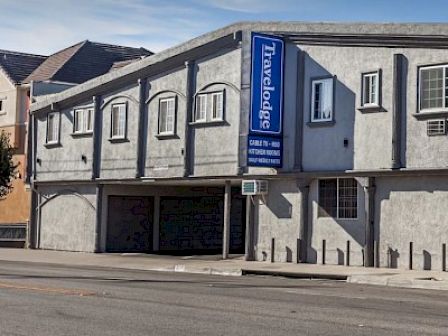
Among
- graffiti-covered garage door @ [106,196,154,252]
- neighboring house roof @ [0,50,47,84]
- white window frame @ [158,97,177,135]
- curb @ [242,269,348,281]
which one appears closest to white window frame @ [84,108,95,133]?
graffiti-covered garage door @ [106,196,154,252]

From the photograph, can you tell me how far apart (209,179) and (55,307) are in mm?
17239

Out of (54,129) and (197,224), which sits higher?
(54,129)

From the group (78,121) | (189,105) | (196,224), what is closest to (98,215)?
(78,121)

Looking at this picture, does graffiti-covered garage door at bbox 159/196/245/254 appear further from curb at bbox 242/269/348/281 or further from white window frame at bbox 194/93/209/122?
curb at bbox 242/269/348/281

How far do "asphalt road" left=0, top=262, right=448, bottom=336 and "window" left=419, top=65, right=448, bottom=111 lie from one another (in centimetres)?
663

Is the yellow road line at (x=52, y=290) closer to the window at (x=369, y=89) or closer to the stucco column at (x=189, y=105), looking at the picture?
the window at (x=369, y=89)

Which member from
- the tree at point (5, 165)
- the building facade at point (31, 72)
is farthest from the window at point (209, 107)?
the building facade at point (31, 72)

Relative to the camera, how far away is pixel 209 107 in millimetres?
30891

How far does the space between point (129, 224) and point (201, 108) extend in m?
7.32

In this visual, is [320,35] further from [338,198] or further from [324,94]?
[338,198]

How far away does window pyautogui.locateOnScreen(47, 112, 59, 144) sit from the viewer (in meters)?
38.1

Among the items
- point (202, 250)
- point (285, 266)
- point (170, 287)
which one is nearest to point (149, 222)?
point (202, 250)

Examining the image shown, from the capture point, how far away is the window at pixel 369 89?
2620 cm

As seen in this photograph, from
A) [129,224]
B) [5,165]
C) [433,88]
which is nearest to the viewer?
[433,88]
